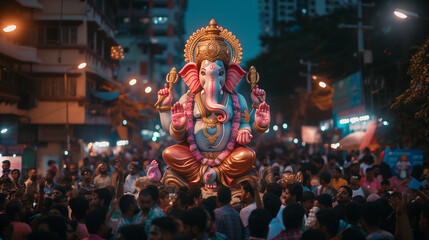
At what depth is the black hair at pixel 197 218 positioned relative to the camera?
200 inches

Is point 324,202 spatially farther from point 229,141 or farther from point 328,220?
point 229,141

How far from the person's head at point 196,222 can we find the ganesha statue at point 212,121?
492 cm

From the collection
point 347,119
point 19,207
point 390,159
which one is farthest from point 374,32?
point 19,207

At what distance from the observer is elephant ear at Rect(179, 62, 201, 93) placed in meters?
11.0

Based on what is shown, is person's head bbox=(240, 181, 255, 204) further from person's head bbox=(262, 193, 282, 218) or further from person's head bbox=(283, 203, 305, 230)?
person's head bbox=(283, 203, 305, 230)

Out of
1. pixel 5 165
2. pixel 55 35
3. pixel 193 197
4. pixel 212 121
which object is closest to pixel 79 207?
pixel 193 197

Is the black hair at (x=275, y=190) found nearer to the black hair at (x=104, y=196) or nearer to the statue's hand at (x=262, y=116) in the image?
the black hair at (x=104, y=196)

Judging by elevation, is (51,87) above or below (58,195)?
above

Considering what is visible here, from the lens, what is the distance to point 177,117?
411 inches

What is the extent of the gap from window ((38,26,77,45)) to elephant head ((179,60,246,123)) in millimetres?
14327

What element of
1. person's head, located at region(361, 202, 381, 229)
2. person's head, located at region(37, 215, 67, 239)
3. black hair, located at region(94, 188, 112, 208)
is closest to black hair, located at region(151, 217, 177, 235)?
person's head, located at region(37, 215, 67, 239)

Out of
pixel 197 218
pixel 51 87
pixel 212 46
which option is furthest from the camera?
pixel 51 87

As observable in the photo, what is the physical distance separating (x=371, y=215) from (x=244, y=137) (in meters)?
5.04

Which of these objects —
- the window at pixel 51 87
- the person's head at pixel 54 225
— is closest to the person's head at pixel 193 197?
the person's head at pixel 54 225
